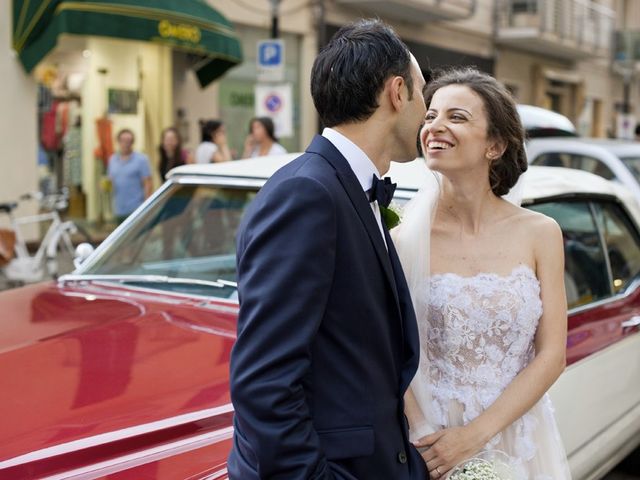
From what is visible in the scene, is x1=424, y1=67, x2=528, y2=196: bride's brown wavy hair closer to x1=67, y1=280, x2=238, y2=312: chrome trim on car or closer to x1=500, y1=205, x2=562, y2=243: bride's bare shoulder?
x1=500, y1=205, x2=562, y2=243: bride's bare shoulder

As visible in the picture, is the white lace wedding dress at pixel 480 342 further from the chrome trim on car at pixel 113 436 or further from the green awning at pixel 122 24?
the green awning at pixel 122 24

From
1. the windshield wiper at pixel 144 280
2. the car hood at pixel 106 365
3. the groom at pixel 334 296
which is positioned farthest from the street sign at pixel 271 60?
the groom at pixel 334 296

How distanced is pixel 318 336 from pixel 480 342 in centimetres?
79

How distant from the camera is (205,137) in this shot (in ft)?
34.7

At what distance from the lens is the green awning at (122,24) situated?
442 inches

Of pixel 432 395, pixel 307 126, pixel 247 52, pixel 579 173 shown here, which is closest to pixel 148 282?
pixel 432 395

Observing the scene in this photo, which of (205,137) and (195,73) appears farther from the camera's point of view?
(195,73)

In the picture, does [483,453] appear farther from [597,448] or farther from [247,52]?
[247,52]

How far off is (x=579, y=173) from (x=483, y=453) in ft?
7.55

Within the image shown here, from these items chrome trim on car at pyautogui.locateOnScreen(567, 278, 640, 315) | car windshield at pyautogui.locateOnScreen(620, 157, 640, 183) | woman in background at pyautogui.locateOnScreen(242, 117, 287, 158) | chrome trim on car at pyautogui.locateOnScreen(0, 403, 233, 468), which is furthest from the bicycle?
chrome trim on car at pyautogui.locateOnScreen(0, 403, 233, 468)

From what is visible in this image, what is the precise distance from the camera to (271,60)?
35.7 ft

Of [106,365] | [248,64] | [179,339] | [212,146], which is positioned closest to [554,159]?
[212,146]

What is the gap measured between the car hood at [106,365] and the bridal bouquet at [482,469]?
2.24 feet

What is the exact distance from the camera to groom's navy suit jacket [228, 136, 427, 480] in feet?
5.41
